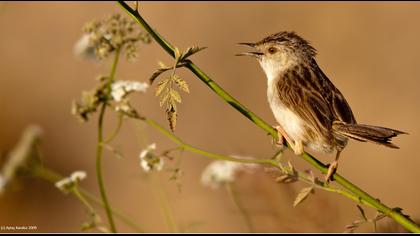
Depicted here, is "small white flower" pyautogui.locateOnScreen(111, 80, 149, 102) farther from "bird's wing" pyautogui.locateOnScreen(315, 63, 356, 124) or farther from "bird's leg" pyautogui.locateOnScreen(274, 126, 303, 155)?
"bird's wing" pyautogui.locateOnScreen(315, 63, 356, 124)

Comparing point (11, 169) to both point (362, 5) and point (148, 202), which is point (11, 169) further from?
point (362, 5)

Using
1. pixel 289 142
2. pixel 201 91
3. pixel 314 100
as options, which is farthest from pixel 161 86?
pixel 201 91

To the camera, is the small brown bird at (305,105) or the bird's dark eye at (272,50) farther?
the bird's dark eye at (272,50)

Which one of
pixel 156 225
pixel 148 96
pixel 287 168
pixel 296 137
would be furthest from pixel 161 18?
pixel 287 168

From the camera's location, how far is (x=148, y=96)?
12.4 m

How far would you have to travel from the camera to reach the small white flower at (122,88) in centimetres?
329

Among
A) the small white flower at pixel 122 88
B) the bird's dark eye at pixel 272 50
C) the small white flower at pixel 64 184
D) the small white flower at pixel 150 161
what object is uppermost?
the bird's dark eye at pixel 272 50

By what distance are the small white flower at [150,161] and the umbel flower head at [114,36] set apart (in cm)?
51

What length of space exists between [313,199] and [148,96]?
852cm

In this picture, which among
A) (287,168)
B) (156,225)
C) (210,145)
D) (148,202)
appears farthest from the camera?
(210,145)

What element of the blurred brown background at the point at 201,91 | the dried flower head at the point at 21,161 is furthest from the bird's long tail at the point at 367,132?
the blurred brown background at the point at 201,91

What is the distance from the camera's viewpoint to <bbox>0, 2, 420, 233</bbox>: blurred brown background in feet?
35.0

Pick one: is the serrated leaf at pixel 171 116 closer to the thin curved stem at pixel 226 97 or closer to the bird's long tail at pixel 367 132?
the thin curved stem at pixel 226 97

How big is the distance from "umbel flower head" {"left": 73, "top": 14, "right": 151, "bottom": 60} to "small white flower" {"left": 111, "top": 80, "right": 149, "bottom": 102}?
0.15 m
